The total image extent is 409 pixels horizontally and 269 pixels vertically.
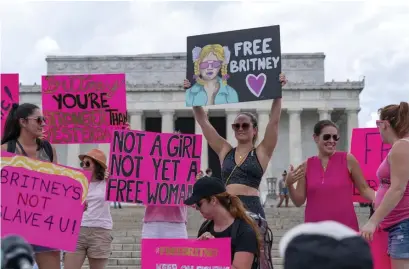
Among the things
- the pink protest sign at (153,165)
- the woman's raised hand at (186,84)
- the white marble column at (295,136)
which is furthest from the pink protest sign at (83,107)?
the white marble column at (295,136)

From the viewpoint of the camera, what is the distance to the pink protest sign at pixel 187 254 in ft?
13.0

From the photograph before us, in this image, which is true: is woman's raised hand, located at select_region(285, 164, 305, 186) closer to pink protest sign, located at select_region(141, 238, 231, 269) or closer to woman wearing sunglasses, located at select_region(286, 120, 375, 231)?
woman wearing sunglasses, located at select_region(286, 120, 375, 231)

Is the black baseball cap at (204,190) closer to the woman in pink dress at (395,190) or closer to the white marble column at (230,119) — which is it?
the woman in pink dress at (395,190)

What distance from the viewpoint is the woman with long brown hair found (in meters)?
4.02

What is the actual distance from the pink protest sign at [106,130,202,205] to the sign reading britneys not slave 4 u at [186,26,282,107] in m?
1.15

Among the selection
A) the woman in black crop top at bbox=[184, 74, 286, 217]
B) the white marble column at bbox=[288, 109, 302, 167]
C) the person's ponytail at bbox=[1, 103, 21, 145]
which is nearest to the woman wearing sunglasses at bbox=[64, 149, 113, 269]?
the person's ponytail at bbox=[1, 103, 21, 145]

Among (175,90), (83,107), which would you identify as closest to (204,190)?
(83,107)

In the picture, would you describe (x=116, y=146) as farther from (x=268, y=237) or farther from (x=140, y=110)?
(x=140, y=110)

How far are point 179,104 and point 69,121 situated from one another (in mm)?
36847

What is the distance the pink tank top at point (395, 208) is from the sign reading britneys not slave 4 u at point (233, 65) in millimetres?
1559

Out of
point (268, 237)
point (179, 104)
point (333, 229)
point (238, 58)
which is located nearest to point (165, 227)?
point (238, 58)

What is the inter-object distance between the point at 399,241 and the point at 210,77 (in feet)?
8.51

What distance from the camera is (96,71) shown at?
45375 mm

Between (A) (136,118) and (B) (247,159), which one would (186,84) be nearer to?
(B) (247,159)
